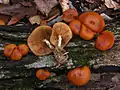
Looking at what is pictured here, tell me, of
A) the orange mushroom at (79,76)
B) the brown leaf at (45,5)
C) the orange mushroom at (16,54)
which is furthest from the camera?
the brown leaf at (45,5)

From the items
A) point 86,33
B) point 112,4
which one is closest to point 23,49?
point 86,33

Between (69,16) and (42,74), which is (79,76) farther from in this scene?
(69,16)

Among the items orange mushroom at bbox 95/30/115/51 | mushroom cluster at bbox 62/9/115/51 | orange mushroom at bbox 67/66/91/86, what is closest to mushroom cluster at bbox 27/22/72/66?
mushroom cluster at bbox 62/9/115/51

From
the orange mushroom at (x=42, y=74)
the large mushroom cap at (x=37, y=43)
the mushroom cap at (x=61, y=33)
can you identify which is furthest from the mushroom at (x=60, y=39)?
the orange mushroom at (x=42, y=74)

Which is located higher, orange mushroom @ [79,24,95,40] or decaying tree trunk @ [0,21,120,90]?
orange mushroom @ [79,24,95,40]

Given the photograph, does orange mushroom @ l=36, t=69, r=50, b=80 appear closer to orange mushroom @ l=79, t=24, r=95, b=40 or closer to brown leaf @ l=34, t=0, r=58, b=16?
orange mushroom @ l=79, t=24, r=95, b=40

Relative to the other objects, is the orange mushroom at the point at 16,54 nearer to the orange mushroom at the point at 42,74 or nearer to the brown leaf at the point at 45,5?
the orange mushroom at the point at 42,74

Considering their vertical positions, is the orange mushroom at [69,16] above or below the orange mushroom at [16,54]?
above

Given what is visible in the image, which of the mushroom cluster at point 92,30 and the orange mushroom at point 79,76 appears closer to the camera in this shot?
the orange mushroom at point 79,76
